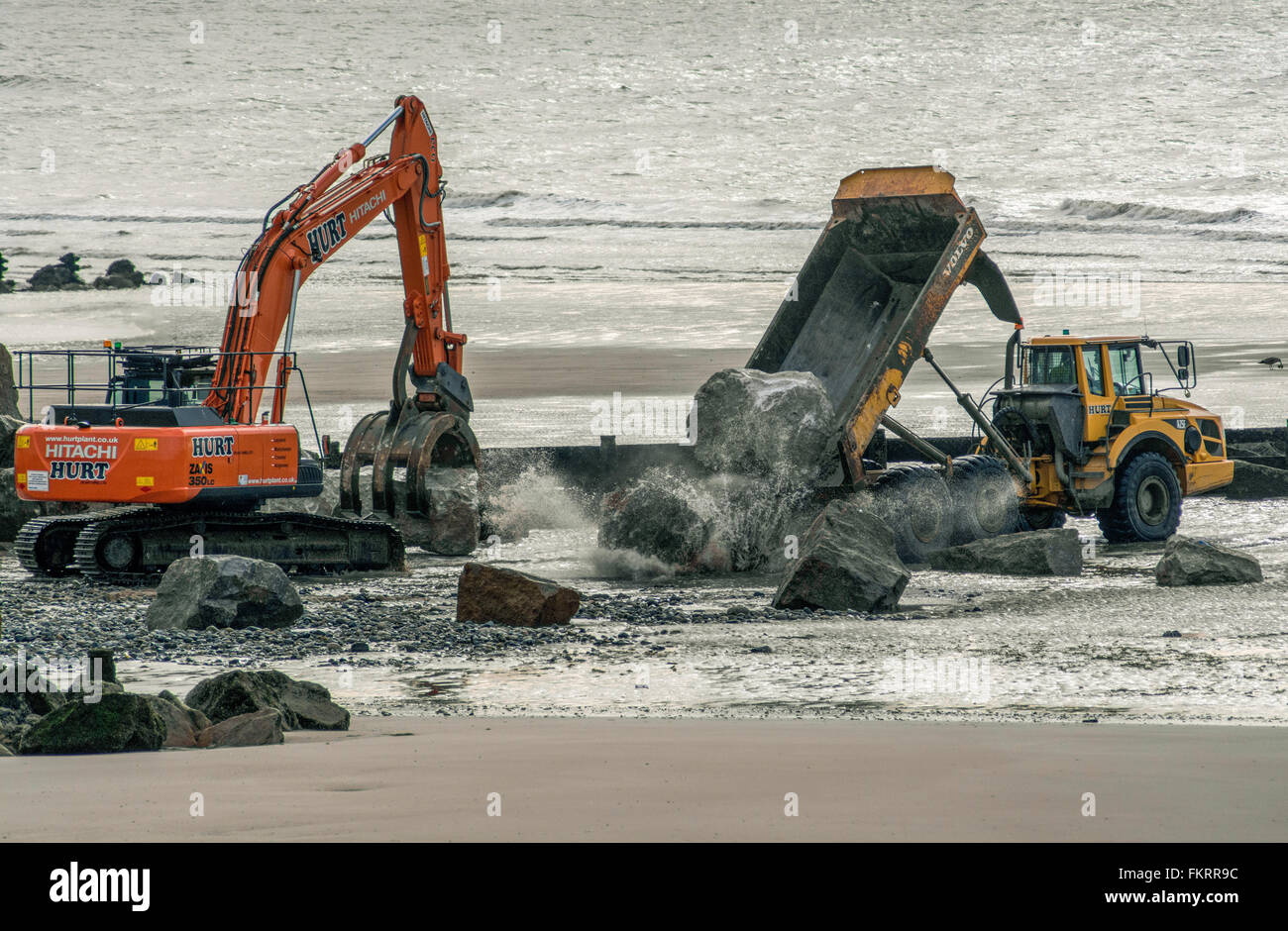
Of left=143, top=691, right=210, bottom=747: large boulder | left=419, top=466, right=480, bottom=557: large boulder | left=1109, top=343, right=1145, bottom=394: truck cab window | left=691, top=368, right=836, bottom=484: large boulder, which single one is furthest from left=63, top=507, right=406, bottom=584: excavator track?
left=1109, top=343, right=1145, bottom=394: truck cab window

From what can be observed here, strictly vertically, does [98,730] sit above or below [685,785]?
above

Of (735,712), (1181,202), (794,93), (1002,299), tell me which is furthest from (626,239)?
(735,712)

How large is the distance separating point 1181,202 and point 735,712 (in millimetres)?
62821

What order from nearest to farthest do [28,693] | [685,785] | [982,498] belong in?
[685,785] < [28,693] < [982,498]

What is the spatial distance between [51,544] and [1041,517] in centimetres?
866

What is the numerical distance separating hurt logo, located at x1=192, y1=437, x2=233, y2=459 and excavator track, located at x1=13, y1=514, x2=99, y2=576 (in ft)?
4.27

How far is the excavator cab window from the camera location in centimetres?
1504

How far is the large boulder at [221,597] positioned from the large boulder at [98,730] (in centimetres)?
359

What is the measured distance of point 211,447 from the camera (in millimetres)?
12727

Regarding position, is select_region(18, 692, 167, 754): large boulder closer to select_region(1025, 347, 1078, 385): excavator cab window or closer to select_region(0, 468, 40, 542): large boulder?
select_region(0, 468, 40, 542): large boulder

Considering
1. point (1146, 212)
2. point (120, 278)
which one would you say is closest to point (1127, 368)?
point (120, 278)

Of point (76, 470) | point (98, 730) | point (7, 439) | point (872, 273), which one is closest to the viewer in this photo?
point (98, 730)

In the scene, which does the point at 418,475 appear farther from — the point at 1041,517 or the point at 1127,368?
the point at 1127,368

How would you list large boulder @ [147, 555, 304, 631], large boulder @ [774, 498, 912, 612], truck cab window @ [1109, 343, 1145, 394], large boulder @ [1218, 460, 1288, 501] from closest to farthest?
large boulder @ [147, 555, 304, 631], large boulder @ [774, 498, 912, 612], truck cab window @ [1109, 343, 1145, 394], large boulder @ [1218, 460, 1288, 501]
